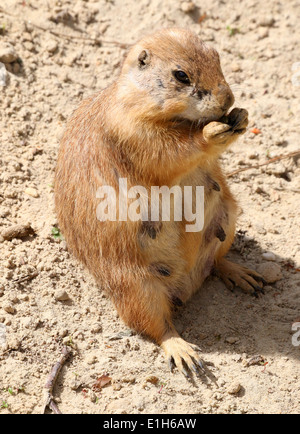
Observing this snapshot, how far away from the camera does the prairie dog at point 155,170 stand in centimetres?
467

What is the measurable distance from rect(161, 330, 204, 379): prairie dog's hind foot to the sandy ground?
76mm

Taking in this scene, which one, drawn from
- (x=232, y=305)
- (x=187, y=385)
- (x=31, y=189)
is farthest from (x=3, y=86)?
(x=187, y=385)

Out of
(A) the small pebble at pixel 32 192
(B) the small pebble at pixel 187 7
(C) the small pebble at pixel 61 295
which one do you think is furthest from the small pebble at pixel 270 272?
(B) the small pebble at pixel 187 7

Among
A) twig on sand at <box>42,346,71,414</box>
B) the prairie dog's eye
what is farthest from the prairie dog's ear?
twig on sand at <box>42,346,71,414</box>

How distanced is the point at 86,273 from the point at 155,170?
1.22 metres

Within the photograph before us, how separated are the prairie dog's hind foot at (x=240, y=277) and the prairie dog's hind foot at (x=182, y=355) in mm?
884

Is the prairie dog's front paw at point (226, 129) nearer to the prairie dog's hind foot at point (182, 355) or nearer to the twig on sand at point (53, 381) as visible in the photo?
the prairie dog's hind foot at point (182, 355)

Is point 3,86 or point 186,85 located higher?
point 186,85

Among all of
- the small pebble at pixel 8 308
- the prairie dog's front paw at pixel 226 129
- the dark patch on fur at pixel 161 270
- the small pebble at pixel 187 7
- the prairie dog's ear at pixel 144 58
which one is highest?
the prairie dog's ear at pixel 144 58

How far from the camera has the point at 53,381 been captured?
4742 millimetres

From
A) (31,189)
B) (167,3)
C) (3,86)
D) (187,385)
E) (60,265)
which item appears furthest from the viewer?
(167,3)

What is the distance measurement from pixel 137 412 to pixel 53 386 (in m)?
0.63

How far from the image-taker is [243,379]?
197 inches

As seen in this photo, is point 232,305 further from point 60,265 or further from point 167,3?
point 167,3
